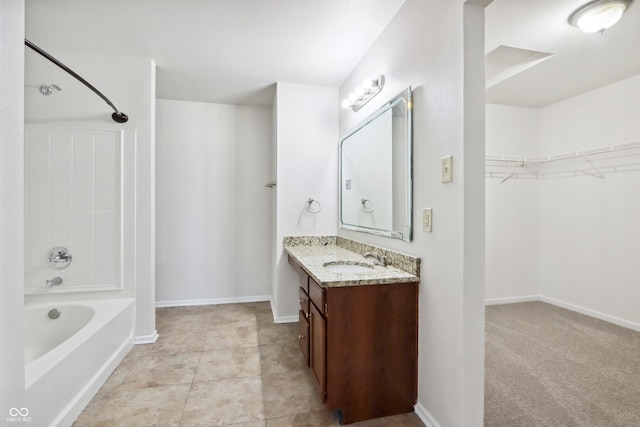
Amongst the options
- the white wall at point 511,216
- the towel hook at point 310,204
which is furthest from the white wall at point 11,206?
the white wall at point 511,216

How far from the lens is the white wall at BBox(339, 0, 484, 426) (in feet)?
4.21

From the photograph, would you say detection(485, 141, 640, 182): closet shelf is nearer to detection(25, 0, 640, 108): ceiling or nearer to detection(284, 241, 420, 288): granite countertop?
detection(25, 0, 640, 108): ceiling

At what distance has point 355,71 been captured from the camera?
2596 mm

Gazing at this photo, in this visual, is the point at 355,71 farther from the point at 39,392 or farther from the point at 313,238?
the point at 39,392

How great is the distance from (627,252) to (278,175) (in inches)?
139

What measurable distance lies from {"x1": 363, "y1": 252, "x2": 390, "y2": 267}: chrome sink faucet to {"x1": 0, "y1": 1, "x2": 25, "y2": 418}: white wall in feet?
5.70

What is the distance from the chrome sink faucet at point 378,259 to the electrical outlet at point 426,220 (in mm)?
450

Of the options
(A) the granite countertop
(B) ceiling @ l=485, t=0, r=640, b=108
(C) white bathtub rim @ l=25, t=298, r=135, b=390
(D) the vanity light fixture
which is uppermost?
(B) ceiling @ l=485, t=0, r=640, b=108

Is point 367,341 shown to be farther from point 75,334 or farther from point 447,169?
point 75,334

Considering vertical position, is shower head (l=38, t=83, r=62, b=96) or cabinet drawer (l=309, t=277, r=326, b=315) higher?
shower head (l=38, t=83, r=62, b=96)

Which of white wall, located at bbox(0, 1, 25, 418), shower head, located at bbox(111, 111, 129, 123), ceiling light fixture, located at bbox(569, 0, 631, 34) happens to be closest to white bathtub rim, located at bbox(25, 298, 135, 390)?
white wall, located at bbox(0, 1, 25, 418)

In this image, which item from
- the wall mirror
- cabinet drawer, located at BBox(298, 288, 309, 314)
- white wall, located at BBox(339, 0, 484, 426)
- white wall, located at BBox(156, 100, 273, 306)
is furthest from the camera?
white wall, located at BBox(156, 100, 273, 306)

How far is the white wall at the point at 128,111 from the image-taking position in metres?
2.34

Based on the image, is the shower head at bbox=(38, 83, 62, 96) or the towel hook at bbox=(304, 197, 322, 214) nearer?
the shower head at bbox=(38, 83, 62, 96)
